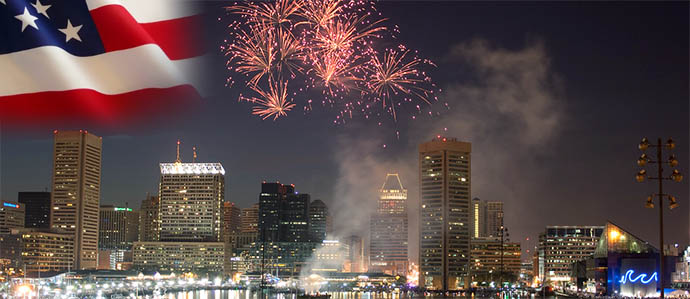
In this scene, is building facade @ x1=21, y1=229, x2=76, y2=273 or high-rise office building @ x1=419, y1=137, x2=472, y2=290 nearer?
high-rise office building @ x1=419, y1=137, x2=472, y2=290

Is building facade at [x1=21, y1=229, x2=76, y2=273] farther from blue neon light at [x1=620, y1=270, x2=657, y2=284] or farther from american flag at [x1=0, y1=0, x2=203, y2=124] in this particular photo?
american flag at [x1=0, y1=0, x2=203, y2=124]

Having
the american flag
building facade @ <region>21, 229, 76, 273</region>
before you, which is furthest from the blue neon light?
building facade @ <region>21, 229, 76, 273</region>

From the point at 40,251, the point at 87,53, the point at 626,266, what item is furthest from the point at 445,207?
the point at 87,53

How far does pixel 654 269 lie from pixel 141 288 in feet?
283

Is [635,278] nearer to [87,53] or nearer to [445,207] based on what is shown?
[87,53]

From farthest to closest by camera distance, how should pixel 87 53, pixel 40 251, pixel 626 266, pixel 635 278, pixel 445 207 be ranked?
1. pixel 40 251
2. pixel 445 207
3. pixel 626 266
4. pixel 635 278
5. pixel 87 53

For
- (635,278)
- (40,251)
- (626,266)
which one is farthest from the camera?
(40,251)

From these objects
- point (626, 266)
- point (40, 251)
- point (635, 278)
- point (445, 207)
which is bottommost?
point (40, 251)

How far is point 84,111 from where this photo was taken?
24.2 metres

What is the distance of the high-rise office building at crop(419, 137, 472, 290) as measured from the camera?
18312 centimetres

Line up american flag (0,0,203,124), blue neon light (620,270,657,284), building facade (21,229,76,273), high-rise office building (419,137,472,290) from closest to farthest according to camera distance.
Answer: american flag (0,0,203,124), blue neon light (620,270,657,284), high-rise office building (419,137,472,290), building facade (21,229,76,273)

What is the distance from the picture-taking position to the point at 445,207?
18538cm

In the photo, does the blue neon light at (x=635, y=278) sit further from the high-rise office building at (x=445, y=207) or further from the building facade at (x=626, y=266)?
the high-rise office building at (x=445, y=207)

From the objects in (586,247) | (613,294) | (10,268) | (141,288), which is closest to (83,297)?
(141,288)
